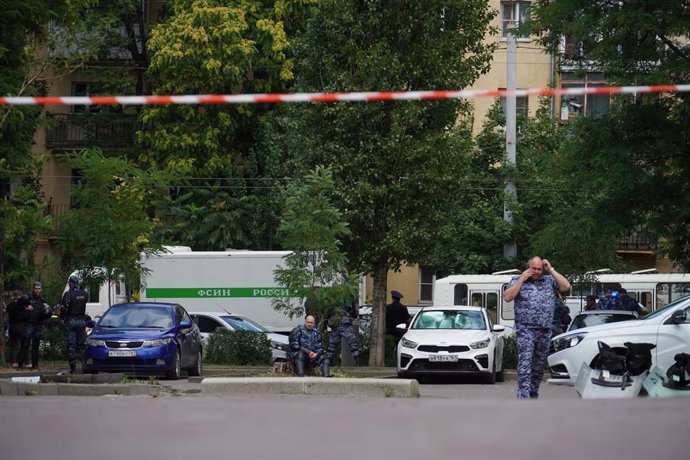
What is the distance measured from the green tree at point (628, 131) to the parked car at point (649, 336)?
16.4 ft

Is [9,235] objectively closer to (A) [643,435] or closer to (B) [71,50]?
(B) [71,50]

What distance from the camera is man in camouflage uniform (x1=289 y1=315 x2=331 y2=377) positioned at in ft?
69.5

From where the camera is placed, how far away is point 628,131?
992 inches

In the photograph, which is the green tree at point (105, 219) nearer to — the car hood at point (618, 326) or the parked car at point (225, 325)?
the parked car at point (225, 325)

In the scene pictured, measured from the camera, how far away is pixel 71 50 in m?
28.4

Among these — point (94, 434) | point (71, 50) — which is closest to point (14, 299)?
point (71, 50)

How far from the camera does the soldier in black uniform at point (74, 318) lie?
25.5m

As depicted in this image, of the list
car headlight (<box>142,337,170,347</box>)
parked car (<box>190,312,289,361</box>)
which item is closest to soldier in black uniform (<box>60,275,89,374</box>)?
car headlight (<box>142,337,170,347</box>)

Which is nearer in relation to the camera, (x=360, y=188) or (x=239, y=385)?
(x=239, y=385)

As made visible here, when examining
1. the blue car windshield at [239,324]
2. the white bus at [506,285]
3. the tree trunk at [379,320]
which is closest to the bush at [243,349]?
the blue car windshield at [239,324]

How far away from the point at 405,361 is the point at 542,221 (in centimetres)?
1964

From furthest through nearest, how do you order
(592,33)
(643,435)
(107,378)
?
(592,33) → (107,378) → (643,435)

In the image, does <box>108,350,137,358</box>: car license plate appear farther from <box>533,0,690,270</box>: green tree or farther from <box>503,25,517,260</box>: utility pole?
<box>503,25,517,260</box>: utility pole

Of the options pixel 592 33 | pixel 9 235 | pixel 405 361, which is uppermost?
pixel 592 33
